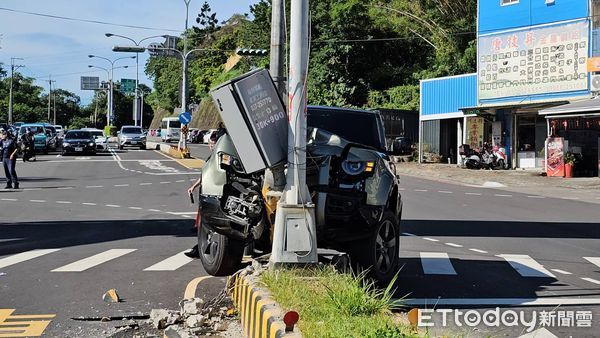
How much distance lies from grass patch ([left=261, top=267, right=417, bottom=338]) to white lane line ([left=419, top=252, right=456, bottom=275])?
2.99 metres

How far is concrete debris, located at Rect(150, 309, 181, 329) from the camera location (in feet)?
19.6

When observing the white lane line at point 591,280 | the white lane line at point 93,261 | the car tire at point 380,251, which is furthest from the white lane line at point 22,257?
the white lane line at point 591,280

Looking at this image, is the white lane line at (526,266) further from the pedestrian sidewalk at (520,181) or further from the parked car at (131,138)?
the parked car at (131,138)

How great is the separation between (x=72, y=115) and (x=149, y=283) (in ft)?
441

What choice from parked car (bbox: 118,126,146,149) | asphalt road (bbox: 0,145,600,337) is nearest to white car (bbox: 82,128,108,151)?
parked car (bbox: 118,126,146,149)

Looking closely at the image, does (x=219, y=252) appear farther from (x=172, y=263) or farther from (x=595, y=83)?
(x=595, y=83)

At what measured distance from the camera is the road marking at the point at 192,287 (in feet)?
23.4

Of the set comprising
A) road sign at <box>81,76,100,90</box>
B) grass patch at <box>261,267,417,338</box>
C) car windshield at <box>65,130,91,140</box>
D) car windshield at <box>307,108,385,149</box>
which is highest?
road sign at <box>81,76,100,90</box>

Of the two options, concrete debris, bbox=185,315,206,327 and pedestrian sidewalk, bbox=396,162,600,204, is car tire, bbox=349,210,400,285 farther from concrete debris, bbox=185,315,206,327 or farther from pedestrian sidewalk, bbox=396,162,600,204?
pedestrian sidewalk, bbox=396,162,600,204

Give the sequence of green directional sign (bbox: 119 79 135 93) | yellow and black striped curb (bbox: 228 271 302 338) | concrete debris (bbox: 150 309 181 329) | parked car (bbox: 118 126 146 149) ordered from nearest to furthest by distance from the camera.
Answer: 1. yellow and black striped curb (bbox: 228 271 302 338)
2. concrete debris (bbox: 150 309 181 329)
3. parked car (bbox: 118 126 146 149)
4. green directional sign (bbox: 119 79 135 93)

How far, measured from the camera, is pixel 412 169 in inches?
1353

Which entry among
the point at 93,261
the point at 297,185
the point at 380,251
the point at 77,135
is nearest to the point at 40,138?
the point at 77,135

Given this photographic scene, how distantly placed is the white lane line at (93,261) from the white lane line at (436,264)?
454 centimetres

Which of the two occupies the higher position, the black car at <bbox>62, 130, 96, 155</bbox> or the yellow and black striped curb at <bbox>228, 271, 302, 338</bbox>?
the black car at <bbox>62, 130, 96, 155</bbox>
